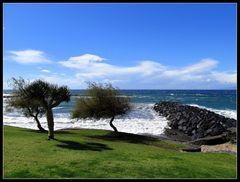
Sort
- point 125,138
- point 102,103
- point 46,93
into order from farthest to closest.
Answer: point 102,103
point 125,138
point 46,93

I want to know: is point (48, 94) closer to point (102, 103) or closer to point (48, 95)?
point (48, 95)

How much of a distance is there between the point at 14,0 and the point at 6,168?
781 cm

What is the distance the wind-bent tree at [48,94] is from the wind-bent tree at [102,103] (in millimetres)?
12006

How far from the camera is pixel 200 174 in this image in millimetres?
15359

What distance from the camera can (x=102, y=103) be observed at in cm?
4122

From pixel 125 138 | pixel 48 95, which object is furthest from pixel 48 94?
pixel 125 138

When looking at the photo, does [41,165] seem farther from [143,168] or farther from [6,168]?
[143,168]

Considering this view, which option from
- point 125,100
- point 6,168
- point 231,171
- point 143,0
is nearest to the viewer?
point 143,0

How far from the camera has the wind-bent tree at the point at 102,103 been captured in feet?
134

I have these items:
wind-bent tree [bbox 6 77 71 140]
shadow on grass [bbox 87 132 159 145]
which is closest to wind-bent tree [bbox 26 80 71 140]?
wind-bent tree [bbox 6 77 71 140]

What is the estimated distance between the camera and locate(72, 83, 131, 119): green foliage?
1610 inches

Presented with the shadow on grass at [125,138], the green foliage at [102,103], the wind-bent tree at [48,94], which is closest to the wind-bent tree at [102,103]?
the green foliage at [102,103]

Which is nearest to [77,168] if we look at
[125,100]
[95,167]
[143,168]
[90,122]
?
[95,167]

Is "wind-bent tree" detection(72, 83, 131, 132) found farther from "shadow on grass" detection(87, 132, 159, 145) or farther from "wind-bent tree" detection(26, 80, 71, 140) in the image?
"wind-bent tree" detection(26, 80, 71, 140)
